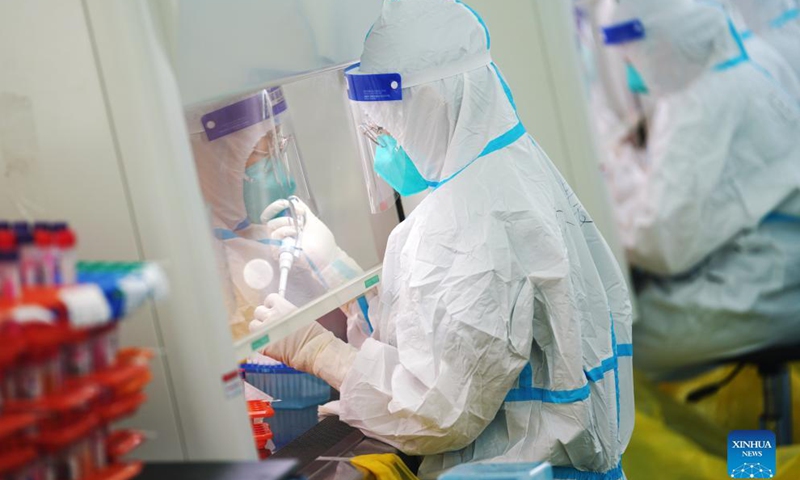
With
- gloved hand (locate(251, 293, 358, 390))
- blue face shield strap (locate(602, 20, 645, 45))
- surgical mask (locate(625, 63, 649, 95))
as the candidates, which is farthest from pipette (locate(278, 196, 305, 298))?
surgical mask (locate(625, 63, 649, 95))

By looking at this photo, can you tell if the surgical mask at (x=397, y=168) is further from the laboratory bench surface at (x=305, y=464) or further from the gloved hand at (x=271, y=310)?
the laboratory bench surface at (x=305, y=464)

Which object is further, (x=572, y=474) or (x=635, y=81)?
(x=635, y=81)

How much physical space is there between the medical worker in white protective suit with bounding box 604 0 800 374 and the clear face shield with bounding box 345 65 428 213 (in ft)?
4.58

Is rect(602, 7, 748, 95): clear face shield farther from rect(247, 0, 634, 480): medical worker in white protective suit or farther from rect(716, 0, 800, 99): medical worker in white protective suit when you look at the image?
rect(247, 0, 634, 480): medical worker in white protective suit

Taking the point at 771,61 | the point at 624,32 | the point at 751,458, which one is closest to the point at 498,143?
the point at 751,458

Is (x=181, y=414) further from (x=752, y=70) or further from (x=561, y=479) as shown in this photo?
(x=752, y=70)

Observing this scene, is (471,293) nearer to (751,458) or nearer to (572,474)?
(572,474)

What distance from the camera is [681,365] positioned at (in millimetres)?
3289

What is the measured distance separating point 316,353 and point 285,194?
0.32 m

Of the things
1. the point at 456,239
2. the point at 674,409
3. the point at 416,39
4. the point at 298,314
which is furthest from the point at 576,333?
the point at 674,409

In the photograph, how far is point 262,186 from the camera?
1728 millimetres

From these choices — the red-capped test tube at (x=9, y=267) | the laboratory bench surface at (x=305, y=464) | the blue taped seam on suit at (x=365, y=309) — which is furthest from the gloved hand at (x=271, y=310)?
the red-capped test tube at (x=9, y=267)

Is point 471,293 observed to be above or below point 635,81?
below

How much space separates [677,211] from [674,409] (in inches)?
26.3
